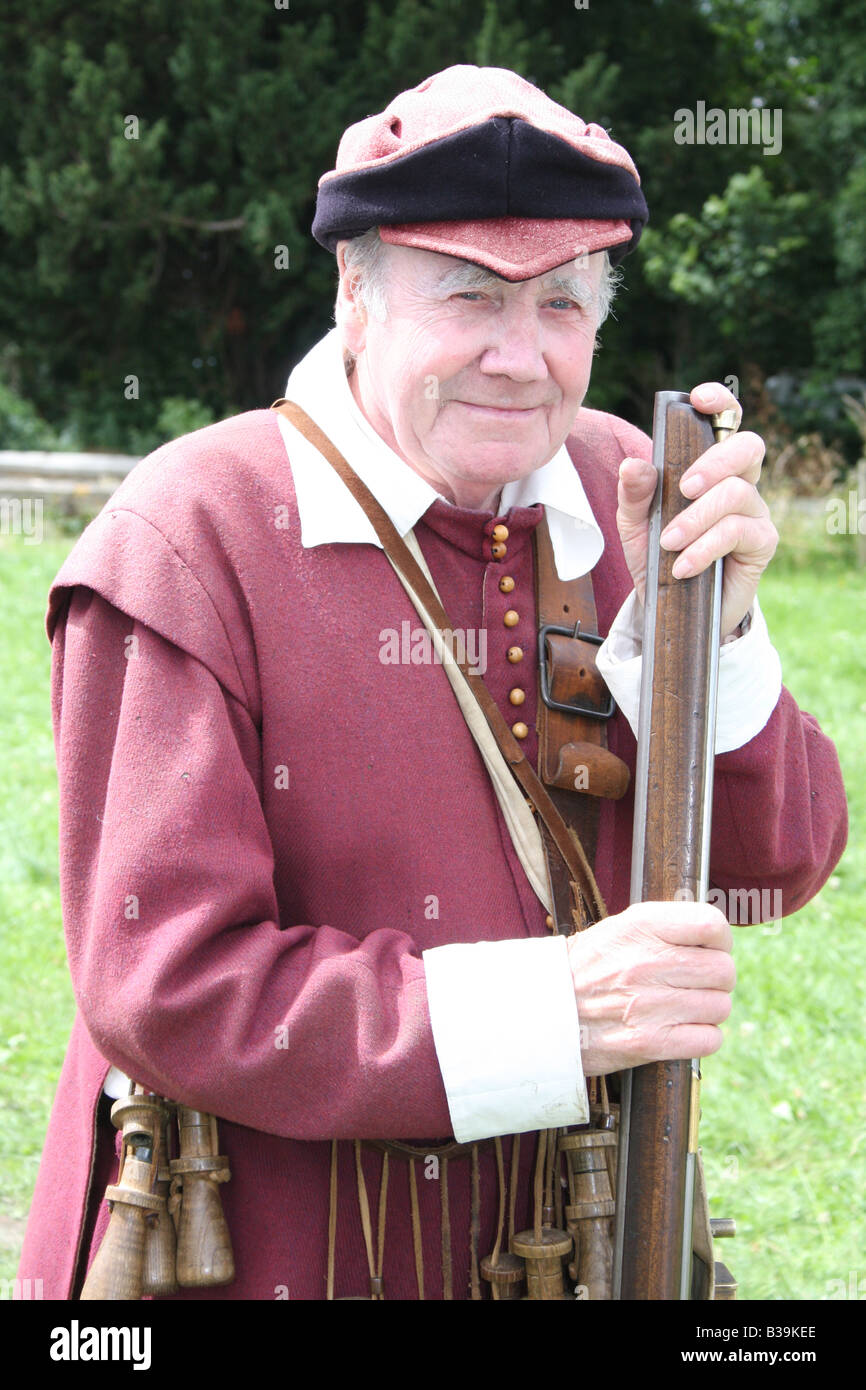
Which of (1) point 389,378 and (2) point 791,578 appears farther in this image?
(2) point 791,578

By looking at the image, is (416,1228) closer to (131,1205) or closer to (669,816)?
(131,1205)

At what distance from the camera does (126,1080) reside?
1947 mm

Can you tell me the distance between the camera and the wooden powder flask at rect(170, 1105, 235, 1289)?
1.82 m

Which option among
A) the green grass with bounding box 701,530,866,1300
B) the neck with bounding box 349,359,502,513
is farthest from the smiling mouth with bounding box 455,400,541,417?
the green grass with bounding box 701,530,866,1300

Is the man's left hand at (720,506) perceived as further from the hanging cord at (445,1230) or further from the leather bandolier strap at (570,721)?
the hanging cord at (445,1230)

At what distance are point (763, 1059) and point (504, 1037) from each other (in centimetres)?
313

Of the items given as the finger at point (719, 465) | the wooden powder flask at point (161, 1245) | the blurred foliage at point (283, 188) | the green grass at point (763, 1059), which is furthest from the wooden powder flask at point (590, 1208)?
the blurred foliage at point (283, 188)

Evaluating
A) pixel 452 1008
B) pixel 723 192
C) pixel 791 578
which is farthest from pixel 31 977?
pixel 723 192

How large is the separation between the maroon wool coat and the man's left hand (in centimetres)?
28

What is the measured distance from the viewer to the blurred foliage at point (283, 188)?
1644 centimetres

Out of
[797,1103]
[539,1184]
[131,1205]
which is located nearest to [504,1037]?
[539,1184]

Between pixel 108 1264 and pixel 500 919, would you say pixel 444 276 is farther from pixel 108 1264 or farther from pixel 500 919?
pixel 108 1264
